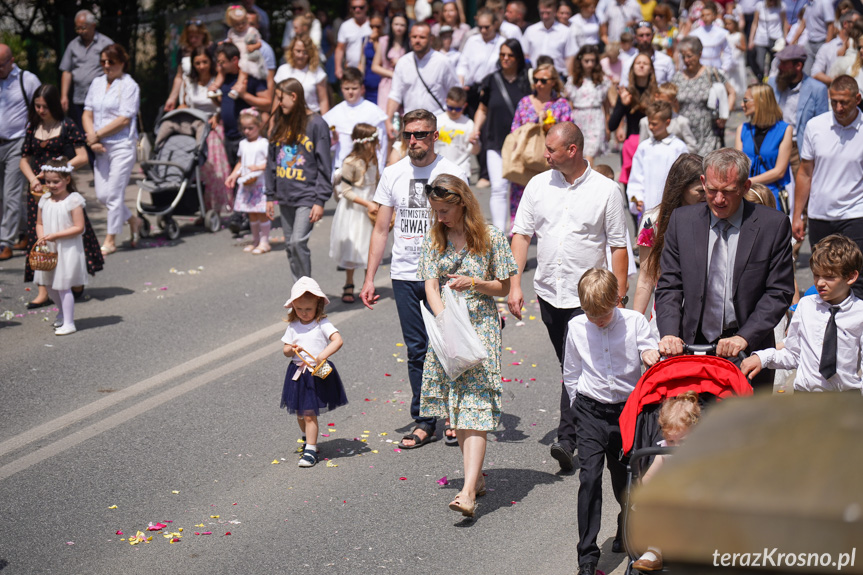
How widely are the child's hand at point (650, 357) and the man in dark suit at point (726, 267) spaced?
103 mm

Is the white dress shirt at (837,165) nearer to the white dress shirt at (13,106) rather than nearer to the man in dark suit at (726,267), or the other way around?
the man in dark suit at (726,267)

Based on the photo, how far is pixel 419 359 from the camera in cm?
680

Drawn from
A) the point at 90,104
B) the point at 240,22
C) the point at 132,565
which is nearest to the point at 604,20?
the point at 240,22

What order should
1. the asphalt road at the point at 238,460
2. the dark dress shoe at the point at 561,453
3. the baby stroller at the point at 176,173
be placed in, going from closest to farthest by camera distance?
the asphalt road at the point at 238,460 → the dark dress shoe at the point at 561,453 → the baby stroller at the point at 176,173

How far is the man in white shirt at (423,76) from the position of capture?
1223 cm

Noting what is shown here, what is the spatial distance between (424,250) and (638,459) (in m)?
2.25

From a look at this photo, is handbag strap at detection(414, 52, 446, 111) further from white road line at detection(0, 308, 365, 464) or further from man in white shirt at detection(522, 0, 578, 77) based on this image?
man in white shirt at detection(522, 0, 578, 77)

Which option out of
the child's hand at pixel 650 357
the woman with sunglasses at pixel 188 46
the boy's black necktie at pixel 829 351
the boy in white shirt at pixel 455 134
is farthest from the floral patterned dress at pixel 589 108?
the child's hand at pixel 650 357

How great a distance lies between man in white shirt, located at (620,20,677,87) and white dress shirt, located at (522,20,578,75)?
979 mm

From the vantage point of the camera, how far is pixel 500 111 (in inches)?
446

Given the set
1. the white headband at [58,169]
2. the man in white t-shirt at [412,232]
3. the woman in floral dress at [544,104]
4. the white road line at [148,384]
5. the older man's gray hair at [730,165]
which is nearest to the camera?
the older man's gray hair at [730,165]

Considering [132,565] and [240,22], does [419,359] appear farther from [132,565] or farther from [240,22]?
[240,22]

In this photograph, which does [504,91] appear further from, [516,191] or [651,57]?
[651,57]

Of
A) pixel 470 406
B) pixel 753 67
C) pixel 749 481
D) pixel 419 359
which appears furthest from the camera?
pixel 753 67
